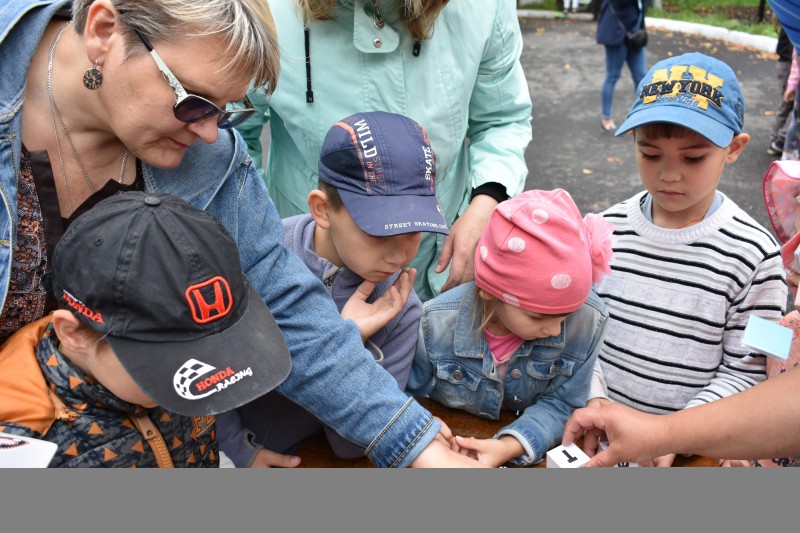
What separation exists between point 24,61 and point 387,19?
1.01 m

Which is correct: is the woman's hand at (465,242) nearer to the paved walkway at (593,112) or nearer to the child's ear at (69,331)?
the child's ear at (69,331)

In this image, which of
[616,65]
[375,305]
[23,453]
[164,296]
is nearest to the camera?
[23,453]

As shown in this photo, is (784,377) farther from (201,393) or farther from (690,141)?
(201,393)

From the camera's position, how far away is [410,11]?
6.66 ft

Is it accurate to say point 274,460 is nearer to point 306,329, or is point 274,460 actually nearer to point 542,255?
point 306,329

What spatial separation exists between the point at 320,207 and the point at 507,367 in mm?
673

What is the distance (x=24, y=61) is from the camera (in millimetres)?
1453

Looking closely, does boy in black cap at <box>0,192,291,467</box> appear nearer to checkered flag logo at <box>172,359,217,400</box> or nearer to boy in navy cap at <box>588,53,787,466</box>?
checkered flag logo at <box>172,359,217,400</box>

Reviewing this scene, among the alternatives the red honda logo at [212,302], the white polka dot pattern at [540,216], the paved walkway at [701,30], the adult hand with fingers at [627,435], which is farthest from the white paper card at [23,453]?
the paved walkway at [701,30]

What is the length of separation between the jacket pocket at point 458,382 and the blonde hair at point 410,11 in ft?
3.20

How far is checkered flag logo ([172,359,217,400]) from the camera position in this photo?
1.20 m

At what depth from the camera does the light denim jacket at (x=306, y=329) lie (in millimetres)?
1593

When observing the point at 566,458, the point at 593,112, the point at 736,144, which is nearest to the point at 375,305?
the point at 566,458

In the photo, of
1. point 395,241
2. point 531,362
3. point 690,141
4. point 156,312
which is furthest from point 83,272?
point 690,141
